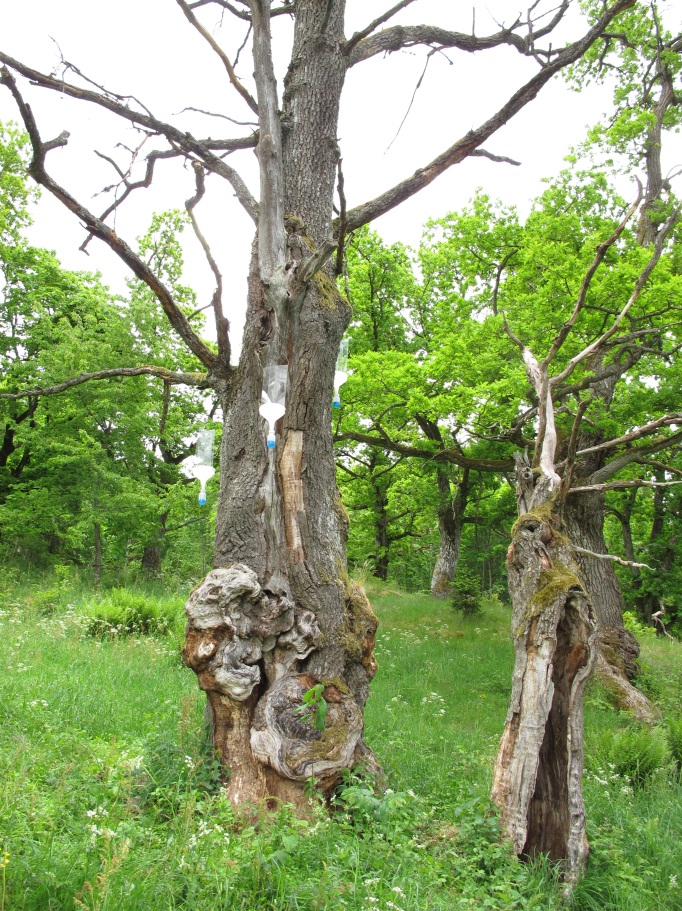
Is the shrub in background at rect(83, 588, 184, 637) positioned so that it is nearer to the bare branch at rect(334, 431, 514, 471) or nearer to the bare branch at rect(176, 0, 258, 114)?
the bare branch at rect(334, 431, 514, 471)

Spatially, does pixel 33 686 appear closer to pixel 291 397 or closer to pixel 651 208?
pixel 291 397

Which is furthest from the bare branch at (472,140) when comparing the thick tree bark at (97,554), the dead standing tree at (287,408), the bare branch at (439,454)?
the thick tree bark at (97,554)

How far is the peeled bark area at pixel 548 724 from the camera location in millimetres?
3469

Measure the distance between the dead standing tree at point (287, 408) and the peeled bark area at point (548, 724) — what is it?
95 centimetres

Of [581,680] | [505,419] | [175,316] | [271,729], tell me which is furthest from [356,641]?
[505,419]

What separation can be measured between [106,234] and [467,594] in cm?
1081

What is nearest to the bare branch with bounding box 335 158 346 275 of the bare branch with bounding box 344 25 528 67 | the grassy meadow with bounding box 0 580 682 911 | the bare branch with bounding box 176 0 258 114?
the bare branch with bounding box 176 0 258 114

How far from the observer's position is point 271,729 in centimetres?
360

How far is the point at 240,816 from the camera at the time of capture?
10.7 feet

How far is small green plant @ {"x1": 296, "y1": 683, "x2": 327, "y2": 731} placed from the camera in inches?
140

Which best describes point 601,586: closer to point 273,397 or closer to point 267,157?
point 273,397

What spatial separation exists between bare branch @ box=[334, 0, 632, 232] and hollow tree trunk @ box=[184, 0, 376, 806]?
1.21ft

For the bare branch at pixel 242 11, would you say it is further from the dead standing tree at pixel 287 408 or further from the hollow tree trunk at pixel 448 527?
the hollow tree trunk at pixel 448 527

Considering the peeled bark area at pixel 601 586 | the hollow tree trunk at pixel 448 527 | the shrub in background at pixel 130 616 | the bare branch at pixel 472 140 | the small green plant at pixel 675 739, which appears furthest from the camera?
the hollow tree trunk at pixel 448 527
